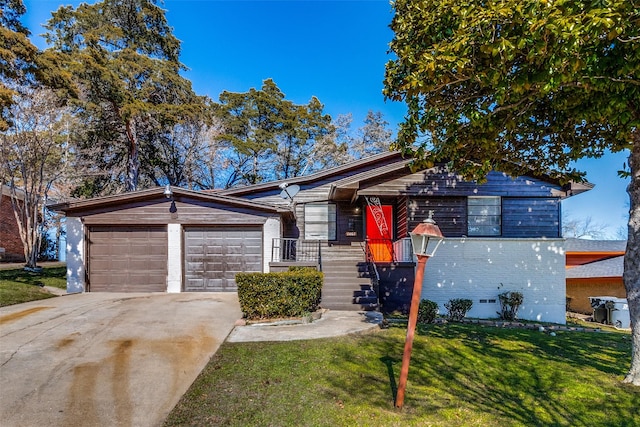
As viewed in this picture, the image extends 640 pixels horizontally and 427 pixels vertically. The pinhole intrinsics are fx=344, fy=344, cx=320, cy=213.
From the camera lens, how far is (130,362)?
5324 millimetres

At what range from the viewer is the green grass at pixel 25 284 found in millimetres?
9705

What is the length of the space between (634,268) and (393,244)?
7453mm

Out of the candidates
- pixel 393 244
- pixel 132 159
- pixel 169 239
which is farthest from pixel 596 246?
pixel 132 159

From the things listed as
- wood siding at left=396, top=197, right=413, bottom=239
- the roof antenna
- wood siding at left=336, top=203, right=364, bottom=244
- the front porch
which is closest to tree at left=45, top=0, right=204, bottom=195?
the roof antenna

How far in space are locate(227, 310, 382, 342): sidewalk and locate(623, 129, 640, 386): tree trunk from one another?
4216 mm

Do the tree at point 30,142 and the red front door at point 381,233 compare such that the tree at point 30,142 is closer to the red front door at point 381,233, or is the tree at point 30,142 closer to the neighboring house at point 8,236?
the neighboring house at point 8,236

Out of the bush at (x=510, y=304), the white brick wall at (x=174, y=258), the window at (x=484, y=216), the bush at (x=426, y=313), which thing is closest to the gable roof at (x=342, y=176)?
the window at (x=484, y=216)

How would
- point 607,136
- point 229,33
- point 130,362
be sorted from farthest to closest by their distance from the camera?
1. point 229,33
2. point 607,136
3. point 130,362

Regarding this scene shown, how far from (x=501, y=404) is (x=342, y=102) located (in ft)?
93.0

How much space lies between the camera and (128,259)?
11.8 metres

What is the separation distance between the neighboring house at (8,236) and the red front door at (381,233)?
20702 millimetres

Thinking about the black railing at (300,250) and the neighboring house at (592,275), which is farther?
the neighboring house at (592,275)

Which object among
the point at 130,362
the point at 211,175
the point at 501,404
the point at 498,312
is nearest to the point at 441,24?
the point at 501,404

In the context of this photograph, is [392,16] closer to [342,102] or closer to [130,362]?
[130,362]
